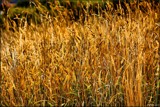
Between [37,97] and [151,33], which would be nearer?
[37,97]

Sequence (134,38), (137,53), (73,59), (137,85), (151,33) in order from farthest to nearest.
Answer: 1. (151,33)
2. (73,59)
3. (134,38)
4. (137,53)
5. (137,85)

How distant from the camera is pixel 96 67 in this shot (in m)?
3.55

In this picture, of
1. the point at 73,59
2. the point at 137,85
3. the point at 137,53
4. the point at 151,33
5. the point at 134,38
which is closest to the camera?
the point at 137,85

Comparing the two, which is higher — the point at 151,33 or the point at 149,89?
the point at 151,33

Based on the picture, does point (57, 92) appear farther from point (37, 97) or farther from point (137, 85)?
point (137, 85)

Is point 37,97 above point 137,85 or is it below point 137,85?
below

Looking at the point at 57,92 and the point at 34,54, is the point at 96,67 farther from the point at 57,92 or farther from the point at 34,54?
the point at 34,54

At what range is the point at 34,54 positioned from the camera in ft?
13.2

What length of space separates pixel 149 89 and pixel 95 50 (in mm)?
590

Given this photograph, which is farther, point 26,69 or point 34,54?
point 34,54

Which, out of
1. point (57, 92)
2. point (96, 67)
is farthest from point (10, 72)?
point (96, 67)

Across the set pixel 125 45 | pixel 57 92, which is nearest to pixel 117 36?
pixel 125 45

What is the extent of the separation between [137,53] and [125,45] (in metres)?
0.29

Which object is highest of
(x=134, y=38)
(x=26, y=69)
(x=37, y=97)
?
(x=134, y=38)
